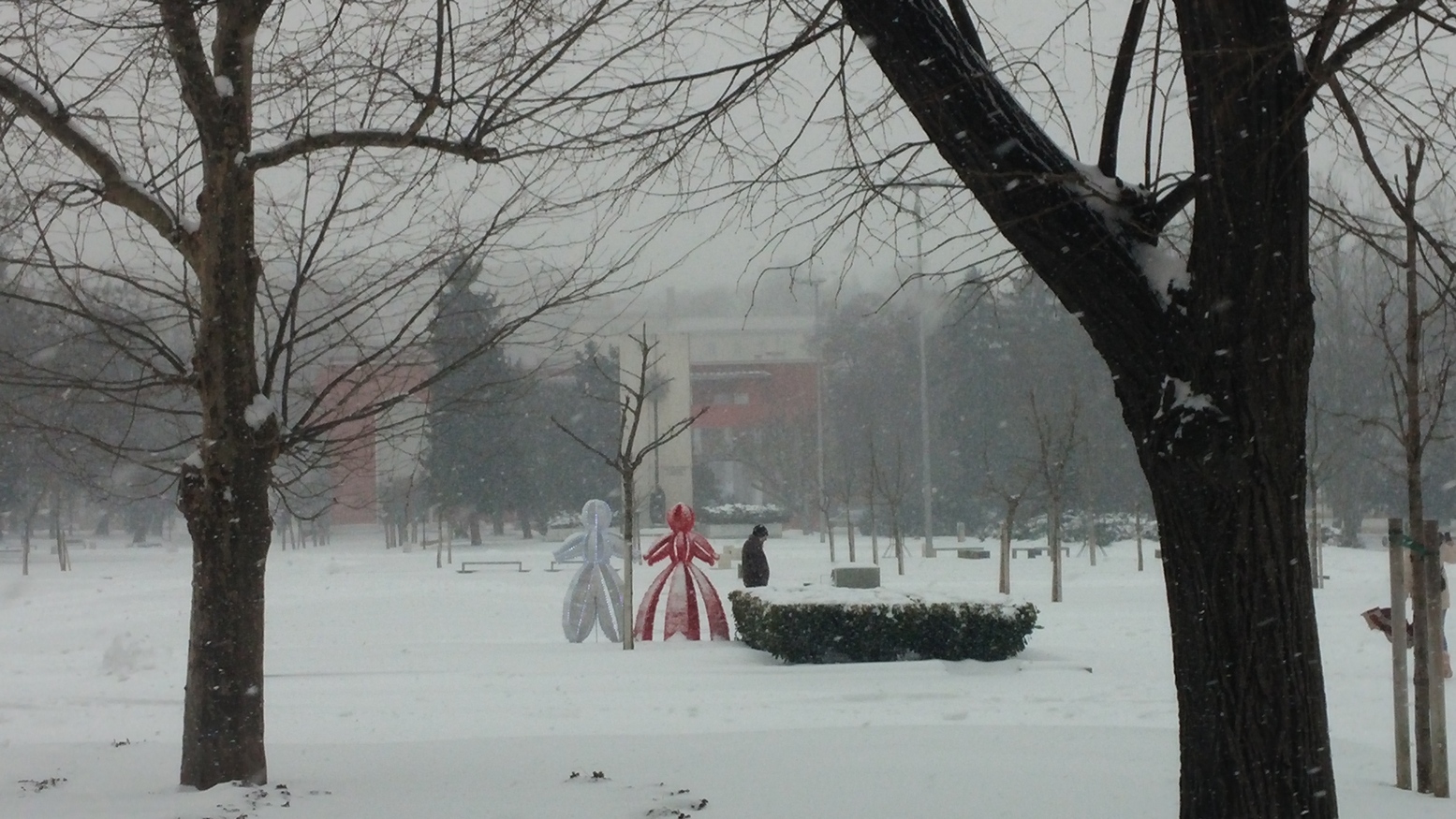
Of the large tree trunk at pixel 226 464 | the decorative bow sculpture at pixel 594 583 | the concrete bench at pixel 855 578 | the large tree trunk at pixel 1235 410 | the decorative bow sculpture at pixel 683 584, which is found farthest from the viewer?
the concrete bench at pixel 855 578

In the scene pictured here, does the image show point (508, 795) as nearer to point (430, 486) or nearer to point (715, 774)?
point (715, 774)

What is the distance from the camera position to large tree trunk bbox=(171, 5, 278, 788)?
644cm

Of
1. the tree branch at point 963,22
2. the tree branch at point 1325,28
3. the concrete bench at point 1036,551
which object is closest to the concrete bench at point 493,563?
the concrete bench at point 1036,551

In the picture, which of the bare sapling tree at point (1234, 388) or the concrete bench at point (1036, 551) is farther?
the concrete bench at point (1036, 551)

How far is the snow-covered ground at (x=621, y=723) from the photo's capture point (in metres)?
6.18

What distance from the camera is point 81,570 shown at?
36.7m

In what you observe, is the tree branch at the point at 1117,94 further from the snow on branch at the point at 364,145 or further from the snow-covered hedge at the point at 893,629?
the snow-covered hedge at the point at 893,629

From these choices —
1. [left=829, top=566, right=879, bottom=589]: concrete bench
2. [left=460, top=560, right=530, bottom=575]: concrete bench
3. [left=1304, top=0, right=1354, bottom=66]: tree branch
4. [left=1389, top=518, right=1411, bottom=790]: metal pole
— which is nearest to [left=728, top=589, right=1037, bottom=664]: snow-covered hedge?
[left=1389, top=518, right=1411, bottom=790]: metal pole

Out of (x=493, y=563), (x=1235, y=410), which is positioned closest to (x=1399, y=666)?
(x=1235, y=410)

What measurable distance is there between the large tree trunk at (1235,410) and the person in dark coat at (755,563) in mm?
14737

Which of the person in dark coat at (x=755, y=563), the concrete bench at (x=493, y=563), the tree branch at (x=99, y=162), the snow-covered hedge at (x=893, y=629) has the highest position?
the tree branch at (x=99, y=162)

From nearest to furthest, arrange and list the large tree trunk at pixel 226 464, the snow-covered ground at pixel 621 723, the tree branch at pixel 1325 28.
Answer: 1. the tree branch at pixel 1325 28
2. the snow-covered ground at pixel 621 723
3. the large tree trunk at pixel 226 464

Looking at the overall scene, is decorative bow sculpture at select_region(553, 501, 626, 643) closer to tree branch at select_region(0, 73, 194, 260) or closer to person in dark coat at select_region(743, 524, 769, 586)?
person in dark coat at select_region(743, 524, 769, 586)

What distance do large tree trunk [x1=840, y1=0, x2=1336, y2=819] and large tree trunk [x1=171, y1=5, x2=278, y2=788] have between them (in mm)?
4274
